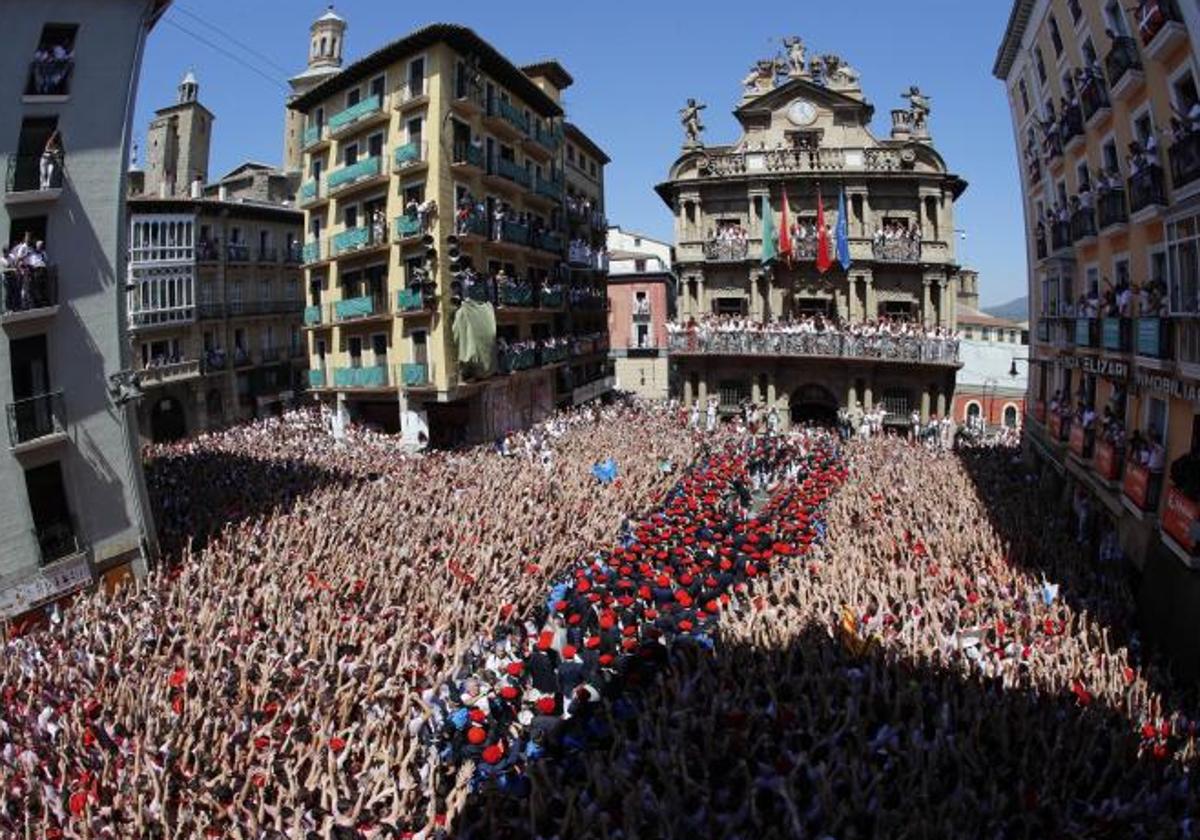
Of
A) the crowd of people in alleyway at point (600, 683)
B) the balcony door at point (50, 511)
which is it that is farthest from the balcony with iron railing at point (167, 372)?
the balcony door at point (50, 511)

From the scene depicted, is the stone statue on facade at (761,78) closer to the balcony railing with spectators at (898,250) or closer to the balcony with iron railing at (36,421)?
the balcony railing with spectators at (898,250)

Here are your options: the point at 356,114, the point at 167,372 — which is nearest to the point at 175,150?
the point at 167,372

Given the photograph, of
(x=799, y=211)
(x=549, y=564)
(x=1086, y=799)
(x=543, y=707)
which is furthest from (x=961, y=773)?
(x=799, y=211)

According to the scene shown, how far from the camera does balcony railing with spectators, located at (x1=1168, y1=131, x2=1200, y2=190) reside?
478 inches

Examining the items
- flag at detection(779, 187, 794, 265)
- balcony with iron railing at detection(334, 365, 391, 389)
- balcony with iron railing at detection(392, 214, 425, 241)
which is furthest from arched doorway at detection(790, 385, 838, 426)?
balcony with iron railing at detection(392, 214, 425, 241)

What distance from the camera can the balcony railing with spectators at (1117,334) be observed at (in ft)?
51.4

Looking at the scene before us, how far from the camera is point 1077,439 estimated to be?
18156 millimetres

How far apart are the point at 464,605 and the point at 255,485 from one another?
10.0m

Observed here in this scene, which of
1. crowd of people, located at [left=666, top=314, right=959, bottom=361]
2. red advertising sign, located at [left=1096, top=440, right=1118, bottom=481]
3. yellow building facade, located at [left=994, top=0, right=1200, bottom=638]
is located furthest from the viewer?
crowd of people, located at [left=666, top=314, right=959, bottom=361]

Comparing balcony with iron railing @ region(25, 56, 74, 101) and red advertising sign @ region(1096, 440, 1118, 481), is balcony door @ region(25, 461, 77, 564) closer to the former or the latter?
balcony with iron railing @ region(25, 56, 74, 101)

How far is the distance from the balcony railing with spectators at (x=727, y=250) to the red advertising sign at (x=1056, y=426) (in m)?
16.3

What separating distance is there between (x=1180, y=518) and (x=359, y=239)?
83.6 ft

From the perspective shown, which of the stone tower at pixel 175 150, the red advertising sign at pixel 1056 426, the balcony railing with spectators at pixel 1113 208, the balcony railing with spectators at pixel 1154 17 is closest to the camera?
the balcony railing with spectators at pixel 1154 17

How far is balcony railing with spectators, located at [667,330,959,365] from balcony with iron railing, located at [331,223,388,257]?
13.1 metres
